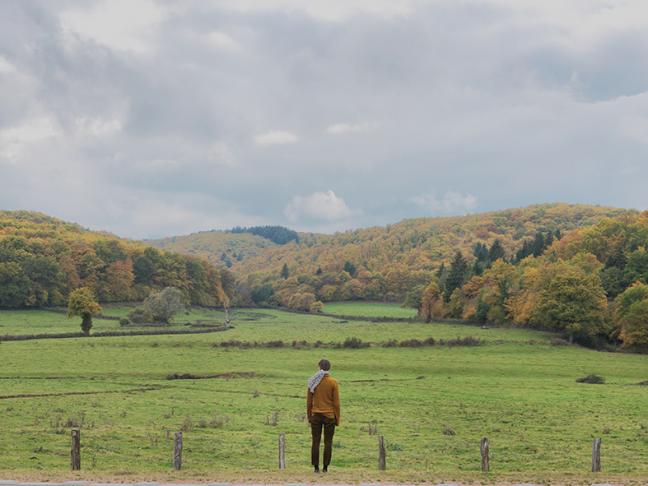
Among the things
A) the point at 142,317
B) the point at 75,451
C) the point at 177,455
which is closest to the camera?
the point at 75,451

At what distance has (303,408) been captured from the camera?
48938mm

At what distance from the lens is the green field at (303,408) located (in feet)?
99.2

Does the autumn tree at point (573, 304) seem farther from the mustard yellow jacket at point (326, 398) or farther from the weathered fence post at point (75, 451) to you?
the weathered fence post at point (75, 451)

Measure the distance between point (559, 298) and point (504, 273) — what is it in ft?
103

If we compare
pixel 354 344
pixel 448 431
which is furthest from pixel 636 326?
pixel 448 431

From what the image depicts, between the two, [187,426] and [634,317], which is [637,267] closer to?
[634,317]

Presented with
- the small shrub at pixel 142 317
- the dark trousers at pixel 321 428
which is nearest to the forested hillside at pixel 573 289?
the small shrub at pixel 142 317

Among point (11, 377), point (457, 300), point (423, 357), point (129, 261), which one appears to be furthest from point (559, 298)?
point (129, 261)

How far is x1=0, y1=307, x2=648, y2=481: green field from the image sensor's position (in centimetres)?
3023

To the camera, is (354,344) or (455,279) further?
(455,279)

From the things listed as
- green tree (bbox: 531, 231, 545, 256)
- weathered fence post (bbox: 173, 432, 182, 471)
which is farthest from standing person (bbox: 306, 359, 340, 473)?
green tree (bbox: 531, 231, 545, 256)

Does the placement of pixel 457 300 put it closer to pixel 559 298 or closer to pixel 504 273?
pixel 504 273

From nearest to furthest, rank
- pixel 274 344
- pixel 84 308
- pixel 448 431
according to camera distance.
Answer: pixel 448 431 < pixel 274 344 < pixel 84 308

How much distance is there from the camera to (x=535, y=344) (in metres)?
96.9
